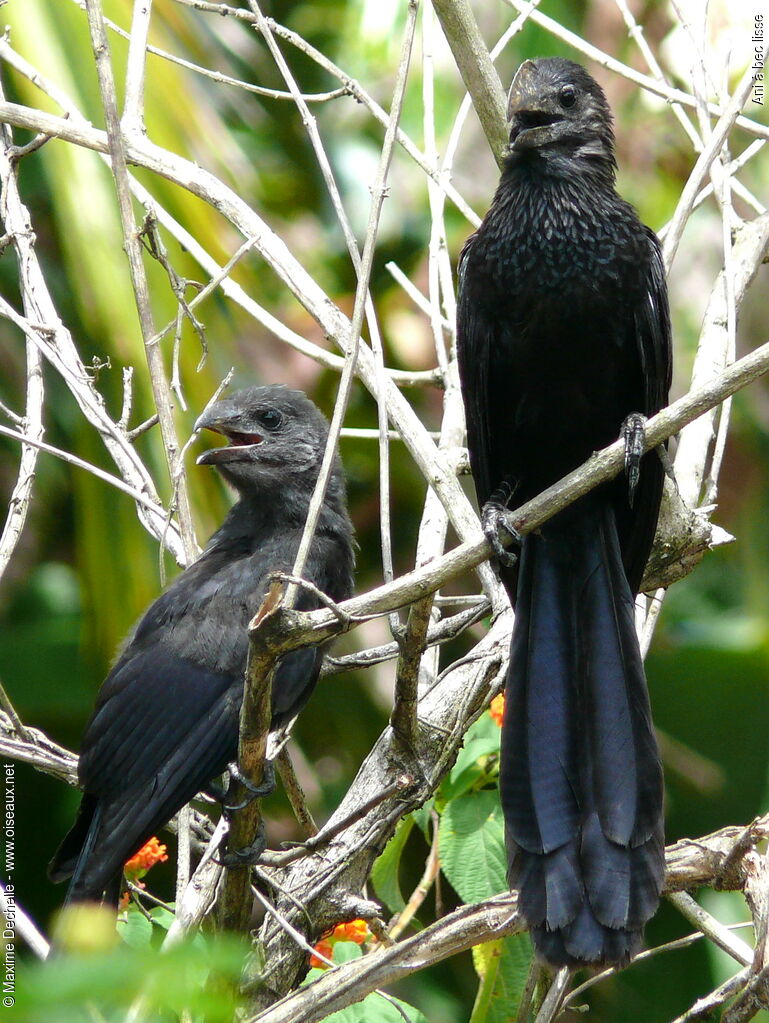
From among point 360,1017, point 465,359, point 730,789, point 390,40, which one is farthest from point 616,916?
point 390,40

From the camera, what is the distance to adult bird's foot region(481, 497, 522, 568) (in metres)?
2.21

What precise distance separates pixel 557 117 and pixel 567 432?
Answer: 2.46ft

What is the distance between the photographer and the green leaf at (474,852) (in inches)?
103

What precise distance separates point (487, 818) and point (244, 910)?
69cm

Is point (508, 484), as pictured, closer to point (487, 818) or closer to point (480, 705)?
point (480, 705)

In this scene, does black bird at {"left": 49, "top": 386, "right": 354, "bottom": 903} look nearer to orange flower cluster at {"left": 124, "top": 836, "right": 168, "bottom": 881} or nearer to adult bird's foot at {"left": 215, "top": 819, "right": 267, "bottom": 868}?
orange flower cluster at {"left": 124, "top": 836, "right": 168, "bottom": 881}

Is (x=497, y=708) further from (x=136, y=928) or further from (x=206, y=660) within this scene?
(x=136, y=928)

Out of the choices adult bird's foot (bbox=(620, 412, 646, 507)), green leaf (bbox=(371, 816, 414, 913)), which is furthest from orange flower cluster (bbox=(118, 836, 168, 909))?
adult bird's foot (bbox=(620, 412, 646, 507))

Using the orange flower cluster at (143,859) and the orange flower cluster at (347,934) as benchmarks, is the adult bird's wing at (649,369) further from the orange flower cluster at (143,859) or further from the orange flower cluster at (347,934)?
the orange flower cluster at (143,859)

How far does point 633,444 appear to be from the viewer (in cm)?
233

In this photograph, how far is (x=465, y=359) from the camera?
282 centimetres

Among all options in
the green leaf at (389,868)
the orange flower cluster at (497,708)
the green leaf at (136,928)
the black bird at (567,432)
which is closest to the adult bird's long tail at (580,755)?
the black bird at (567,432)

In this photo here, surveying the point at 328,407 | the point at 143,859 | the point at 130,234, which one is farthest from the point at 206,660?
the point at 328,407

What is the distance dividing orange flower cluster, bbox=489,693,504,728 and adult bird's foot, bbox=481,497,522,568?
46 cm
